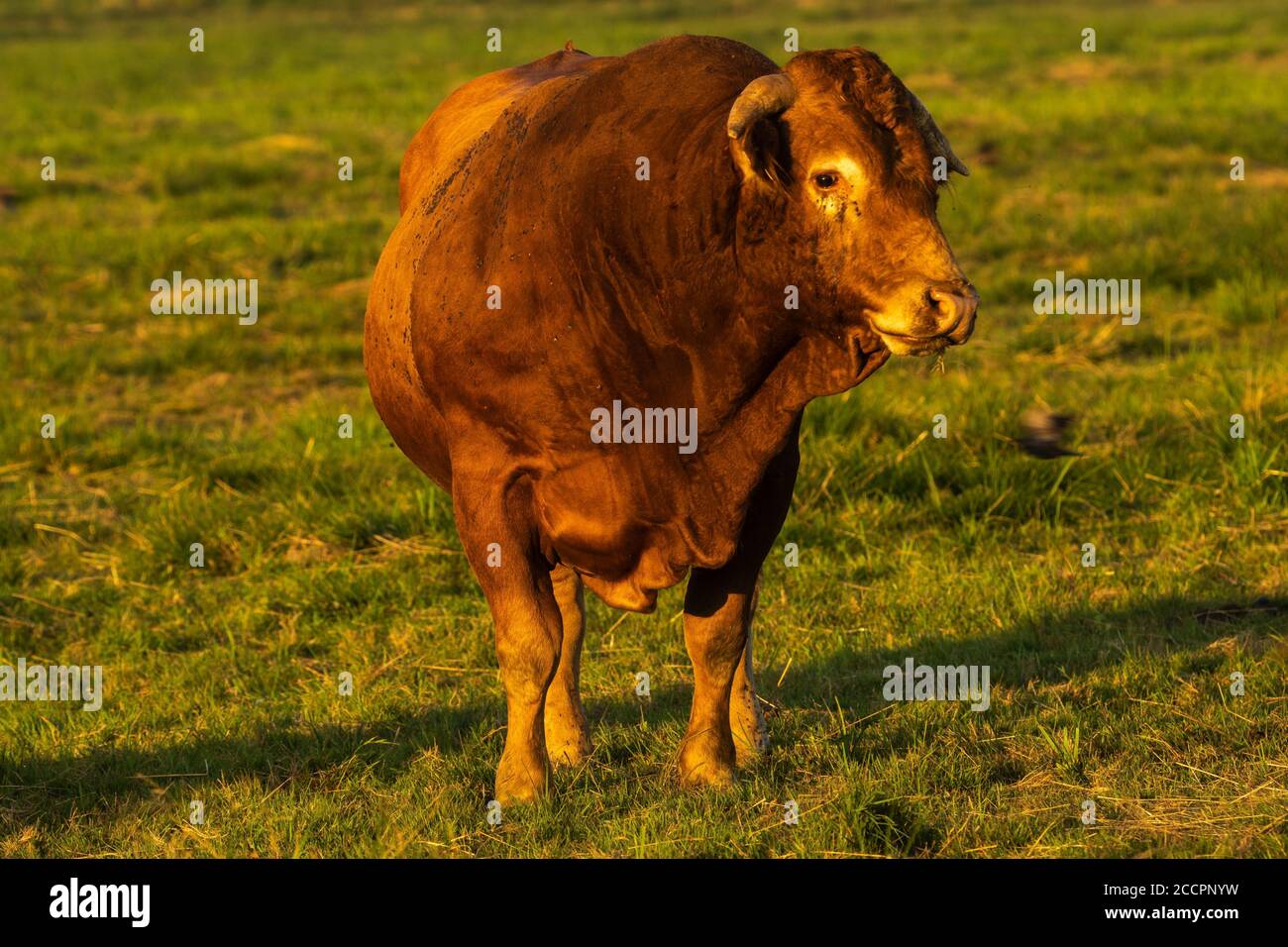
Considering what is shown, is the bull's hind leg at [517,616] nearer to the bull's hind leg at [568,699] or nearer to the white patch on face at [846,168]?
the bull's hind leg at [568,699]

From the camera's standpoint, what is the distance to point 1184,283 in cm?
1097

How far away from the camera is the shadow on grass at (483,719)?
17.5ft

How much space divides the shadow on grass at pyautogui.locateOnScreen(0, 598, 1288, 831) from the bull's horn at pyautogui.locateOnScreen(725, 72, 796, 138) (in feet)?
7.02

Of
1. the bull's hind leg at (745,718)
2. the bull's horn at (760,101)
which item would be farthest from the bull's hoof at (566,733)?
the bull's horn at (760,101)

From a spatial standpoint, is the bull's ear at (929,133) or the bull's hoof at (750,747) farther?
the bull's hoof at (750,747)

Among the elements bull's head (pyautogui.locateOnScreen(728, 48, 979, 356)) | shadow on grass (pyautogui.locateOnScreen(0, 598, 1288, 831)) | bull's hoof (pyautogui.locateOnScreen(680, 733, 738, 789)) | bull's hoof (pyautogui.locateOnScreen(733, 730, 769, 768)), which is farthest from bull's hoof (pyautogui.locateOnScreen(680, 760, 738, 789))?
bull's head (pyautogui.locateOnScreen(728, 48, 979, 356))

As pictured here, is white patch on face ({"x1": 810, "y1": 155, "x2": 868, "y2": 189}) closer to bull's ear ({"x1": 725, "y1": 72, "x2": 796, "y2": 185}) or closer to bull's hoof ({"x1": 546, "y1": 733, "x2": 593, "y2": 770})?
bull's ear ({"x1": 725, "y1": 72, "x2": 796, "y2": 185})

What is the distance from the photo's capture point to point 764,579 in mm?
7098

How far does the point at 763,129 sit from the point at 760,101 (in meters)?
0.07

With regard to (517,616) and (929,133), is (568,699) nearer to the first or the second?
(517,616)

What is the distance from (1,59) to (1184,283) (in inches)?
843

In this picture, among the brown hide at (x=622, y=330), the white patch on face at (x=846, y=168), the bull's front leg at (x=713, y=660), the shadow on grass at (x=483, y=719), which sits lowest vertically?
the shadow on grass at (x=483, y=719)

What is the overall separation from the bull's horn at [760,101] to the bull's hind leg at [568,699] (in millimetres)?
1788
